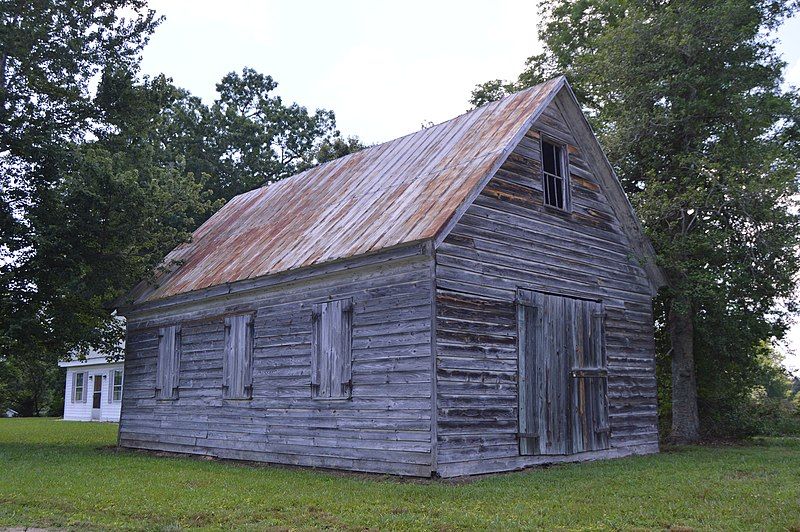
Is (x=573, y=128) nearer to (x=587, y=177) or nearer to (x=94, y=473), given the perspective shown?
(x=587, y=177)

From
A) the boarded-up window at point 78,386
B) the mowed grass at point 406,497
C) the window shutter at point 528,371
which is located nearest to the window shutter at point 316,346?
the mowed grass at point 406,497

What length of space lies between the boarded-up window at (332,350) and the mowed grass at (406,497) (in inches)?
61.3

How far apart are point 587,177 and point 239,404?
9083mm

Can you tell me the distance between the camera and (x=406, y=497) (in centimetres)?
1038

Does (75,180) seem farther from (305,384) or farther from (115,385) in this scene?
(115,385)

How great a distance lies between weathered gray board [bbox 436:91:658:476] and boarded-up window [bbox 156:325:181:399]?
28.0 ft

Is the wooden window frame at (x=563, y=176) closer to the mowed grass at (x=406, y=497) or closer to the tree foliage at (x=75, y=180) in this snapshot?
the mowed grass at (x=406, y=497)

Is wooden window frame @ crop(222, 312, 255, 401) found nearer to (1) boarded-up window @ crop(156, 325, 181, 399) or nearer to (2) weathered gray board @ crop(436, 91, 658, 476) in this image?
(1) boarded-up window @ crop(156, 325, 181, 399)

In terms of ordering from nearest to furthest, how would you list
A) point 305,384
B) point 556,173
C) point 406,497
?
point 406,497, point 305,384, point 556,173

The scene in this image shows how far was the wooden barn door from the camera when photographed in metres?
14.0

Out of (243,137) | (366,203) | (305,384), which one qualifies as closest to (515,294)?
(366,203)

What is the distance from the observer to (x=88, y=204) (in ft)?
60.6

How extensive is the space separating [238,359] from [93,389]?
28910 mm

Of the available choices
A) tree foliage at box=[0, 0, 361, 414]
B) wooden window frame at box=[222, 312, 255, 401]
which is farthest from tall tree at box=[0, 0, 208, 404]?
wooden window frame at box=[222, 312, 255, 401]
